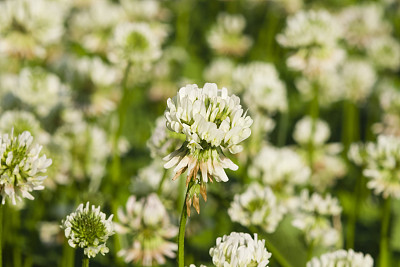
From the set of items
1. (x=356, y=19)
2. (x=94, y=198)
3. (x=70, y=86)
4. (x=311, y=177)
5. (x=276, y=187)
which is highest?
(x=356, y=19)

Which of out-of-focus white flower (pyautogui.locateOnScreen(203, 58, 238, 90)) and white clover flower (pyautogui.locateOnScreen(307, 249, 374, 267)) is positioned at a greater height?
out-of-focus white flower (pyautogui.locateOnScreen(203, 58, 238, 90))

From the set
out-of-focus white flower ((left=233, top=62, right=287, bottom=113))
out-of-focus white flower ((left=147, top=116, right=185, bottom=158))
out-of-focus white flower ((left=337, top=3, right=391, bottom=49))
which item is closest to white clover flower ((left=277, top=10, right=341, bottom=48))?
out-of-focus white flower ((left=233, top=62, right=287, bottom=113))

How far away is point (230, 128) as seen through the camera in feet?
3.06

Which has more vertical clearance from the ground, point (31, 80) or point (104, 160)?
point (31, 80)

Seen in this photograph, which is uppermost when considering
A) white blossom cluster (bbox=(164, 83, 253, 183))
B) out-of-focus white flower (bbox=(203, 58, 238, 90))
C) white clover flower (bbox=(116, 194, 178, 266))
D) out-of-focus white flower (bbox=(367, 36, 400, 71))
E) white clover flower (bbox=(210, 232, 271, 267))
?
out-of-focus white flower (bbox=(367, 36, 400, 71))

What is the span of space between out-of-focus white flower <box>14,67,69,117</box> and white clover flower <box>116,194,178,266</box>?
2.41ft

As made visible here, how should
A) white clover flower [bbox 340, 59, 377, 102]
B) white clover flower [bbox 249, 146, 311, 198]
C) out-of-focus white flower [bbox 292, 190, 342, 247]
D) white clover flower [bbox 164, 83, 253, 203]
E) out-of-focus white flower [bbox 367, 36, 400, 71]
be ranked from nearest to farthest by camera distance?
white clover flower [bbox 164, 83, 253, 203] → out-of-focus white flower [bbox 292, 190, 342, 247] → white clover flower [bbox 249, 146, 311, 198] → white clover flower [bbox 340, 59, 377, 102] → out-of-focus white flower [bbox 367, 36, 400, 71]

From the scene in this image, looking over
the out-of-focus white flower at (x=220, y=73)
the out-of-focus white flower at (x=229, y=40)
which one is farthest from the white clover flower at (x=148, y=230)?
the out-of-focus white flower at (x=229, y=40)

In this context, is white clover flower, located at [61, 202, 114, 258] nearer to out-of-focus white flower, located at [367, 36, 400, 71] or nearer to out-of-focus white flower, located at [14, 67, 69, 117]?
out-of-focus white flower, located at [14, 67, 69, 117]

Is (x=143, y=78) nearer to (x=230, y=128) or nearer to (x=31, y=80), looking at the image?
(x=31, y=80)

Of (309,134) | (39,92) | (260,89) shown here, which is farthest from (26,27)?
(309,134)

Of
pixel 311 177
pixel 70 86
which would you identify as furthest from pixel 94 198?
pixel 311 177

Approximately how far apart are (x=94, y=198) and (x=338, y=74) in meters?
1.66

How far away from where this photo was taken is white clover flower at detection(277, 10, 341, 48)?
1.95m
